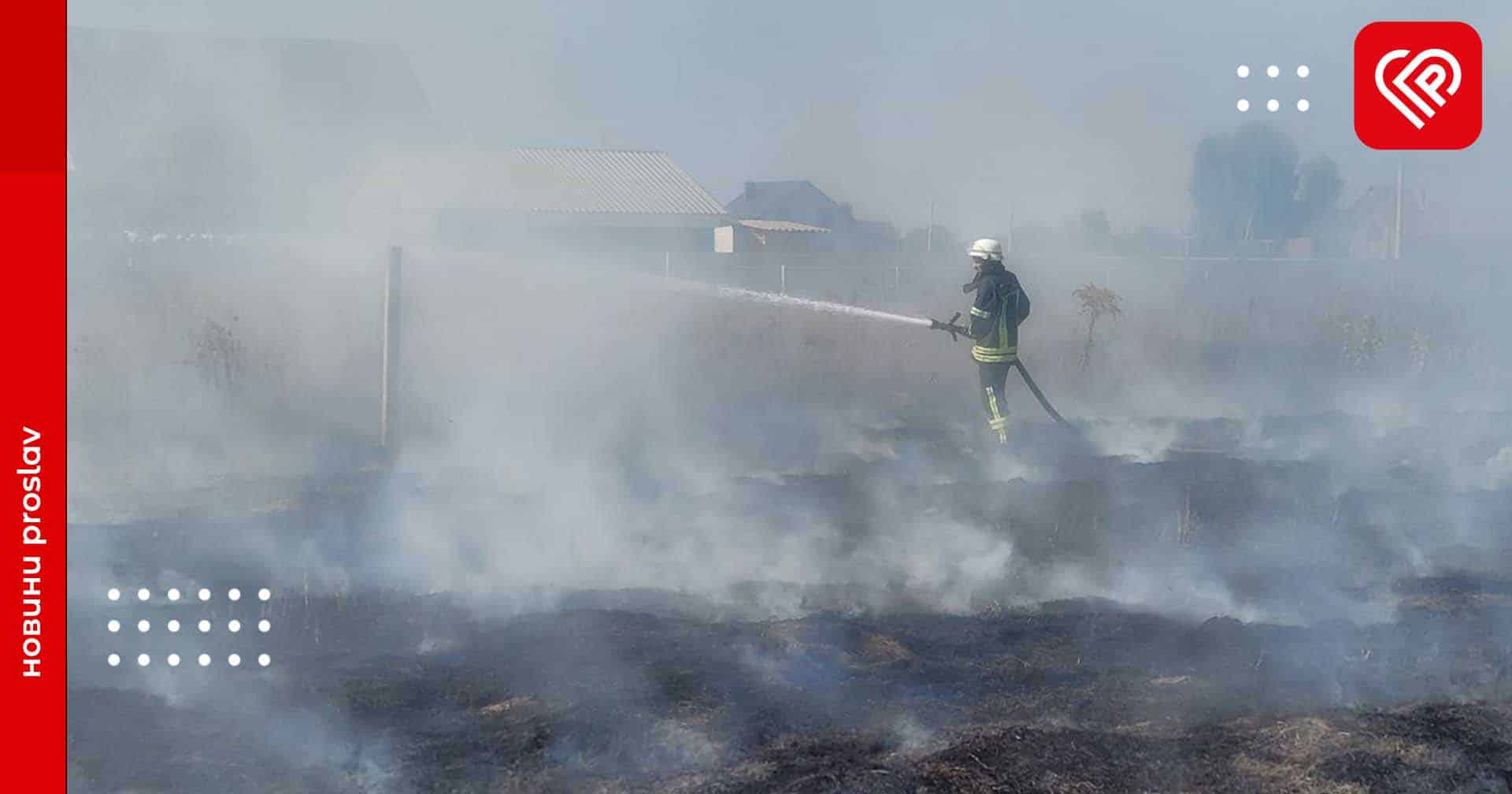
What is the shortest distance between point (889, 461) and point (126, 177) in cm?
1017

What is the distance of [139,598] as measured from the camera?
648cm

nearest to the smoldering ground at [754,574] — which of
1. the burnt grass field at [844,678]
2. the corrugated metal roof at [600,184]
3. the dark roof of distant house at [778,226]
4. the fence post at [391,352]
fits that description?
the burnt grass field at [844,678]

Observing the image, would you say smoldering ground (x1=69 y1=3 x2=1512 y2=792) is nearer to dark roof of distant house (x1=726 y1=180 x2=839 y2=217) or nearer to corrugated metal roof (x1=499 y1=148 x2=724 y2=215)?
corrugated metal roof (x1=499 y1=148 x2=724 y2=215)

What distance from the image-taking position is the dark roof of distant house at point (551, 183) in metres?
20.1

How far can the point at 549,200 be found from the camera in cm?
2989

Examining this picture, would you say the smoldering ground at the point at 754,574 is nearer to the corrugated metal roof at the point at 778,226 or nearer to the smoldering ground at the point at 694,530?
the smoldering ground at the point at 694,530

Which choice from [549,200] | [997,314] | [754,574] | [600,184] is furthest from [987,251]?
[600,184]

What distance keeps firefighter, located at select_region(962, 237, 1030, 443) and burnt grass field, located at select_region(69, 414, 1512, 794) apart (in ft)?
7.34

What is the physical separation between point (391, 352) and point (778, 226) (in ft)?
113

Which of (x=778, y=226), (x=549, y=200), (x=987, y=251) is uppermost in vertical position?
(x=778, y=226)

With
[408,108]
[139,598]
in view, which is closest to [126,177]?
[408,108]

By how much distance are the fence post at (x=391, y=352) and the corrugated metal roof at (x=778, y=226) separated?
30.7 meters

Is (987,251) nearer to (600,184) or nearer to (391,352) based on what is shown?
(391,352)

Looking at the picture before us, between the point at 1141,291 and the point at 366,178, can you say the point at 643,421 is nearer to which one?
the point at 366,178
